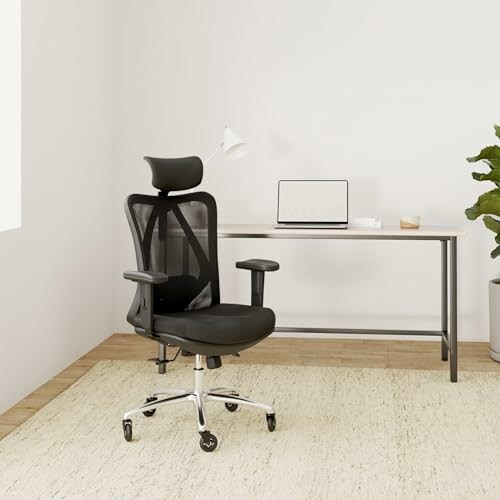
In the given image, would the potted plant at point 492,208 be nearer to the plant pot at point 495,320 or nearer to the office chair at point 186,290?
the plant pot at point 495,320

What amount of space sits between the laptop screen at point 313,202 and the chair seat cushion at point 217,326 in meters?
1.28

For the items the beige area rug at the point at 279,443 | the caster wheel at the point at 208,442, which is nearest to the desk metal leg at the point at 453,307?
the beige area rug at the point at 279,443

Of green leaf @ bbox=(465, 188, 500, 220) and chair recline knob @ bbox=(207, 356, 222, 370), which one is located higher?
green leaf @ bbox=(465, 188, 500, 220)

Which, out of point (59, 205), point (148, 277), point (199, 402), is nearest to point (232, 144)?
point (59, 205)

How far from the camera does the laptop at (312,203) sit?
4.57 metres

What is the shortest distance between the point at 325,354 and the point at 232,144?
1.40 m

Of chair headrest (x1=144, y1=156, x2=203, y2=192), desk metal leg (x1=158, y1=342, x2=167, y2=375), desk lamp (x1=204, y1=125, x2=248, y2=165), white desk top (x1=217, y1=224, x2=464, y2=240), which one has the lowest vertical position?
desk metal leg (x1=158, y1=342, x2=167, y2=375)

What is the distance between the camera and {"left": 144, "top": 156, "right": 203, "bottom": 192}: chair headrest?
354cm

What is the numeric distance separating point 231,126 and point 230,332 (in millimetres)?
2343

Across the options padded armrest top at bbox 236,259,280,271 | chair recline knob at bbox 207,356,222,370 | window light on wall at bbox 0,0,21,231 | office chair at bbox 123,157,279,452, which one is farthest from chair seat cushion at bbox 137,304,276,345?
window light on wall at bbox 0,0,21,231

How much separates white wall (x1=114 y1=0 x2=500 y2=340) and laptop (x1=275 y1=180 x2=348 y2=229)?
19.9 inches

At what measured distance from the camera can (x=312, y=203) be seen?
4633 mm

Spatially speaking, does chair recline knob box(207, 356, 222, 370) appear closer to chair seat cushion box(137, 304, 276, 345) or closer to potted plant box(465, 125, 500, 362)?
chair seat cushion box(137, 304, 276, 345)

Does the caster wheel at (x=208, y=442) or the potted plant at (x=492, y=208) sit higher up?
the potted plant at (x=492, y=208)
